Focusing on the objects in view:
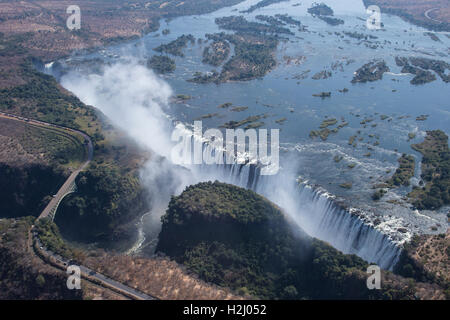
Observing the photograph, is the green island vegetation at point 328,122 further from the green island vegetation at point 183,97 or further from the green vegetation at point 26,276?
the green vegetation at point 26,276

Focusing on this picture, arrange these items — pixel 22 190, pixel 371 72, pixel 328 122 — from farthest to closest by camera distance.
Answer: pixel 371 72
pixel 328 122
pixel 22 190

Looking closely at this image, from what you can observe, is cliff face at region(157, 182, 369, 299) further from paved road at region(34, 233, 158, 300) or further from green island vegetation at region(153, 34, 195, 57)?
green island vegetation at region(153, 34, 195, 57)

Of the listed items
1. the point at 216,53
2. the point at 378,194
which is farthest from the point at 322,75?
the point at 378,194

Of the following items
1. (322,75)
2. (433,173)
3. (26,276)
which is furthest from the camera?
(322,75)

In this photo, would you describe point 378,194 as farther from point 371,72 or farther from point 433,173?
point 371,72

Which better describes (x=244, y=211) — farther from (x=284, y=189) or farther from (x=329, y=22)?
(x=329, y=22)

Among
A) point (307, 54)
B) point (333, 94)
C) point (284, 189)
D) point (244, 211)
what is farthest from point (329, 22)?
point (244, 211)

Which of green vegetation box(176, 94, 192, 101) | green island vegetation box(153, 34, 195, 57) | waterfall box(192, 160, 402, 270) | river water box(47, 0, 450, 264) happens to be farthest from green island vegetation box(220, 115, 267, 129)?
green island vegetation box(153, 34, 195, 57)
